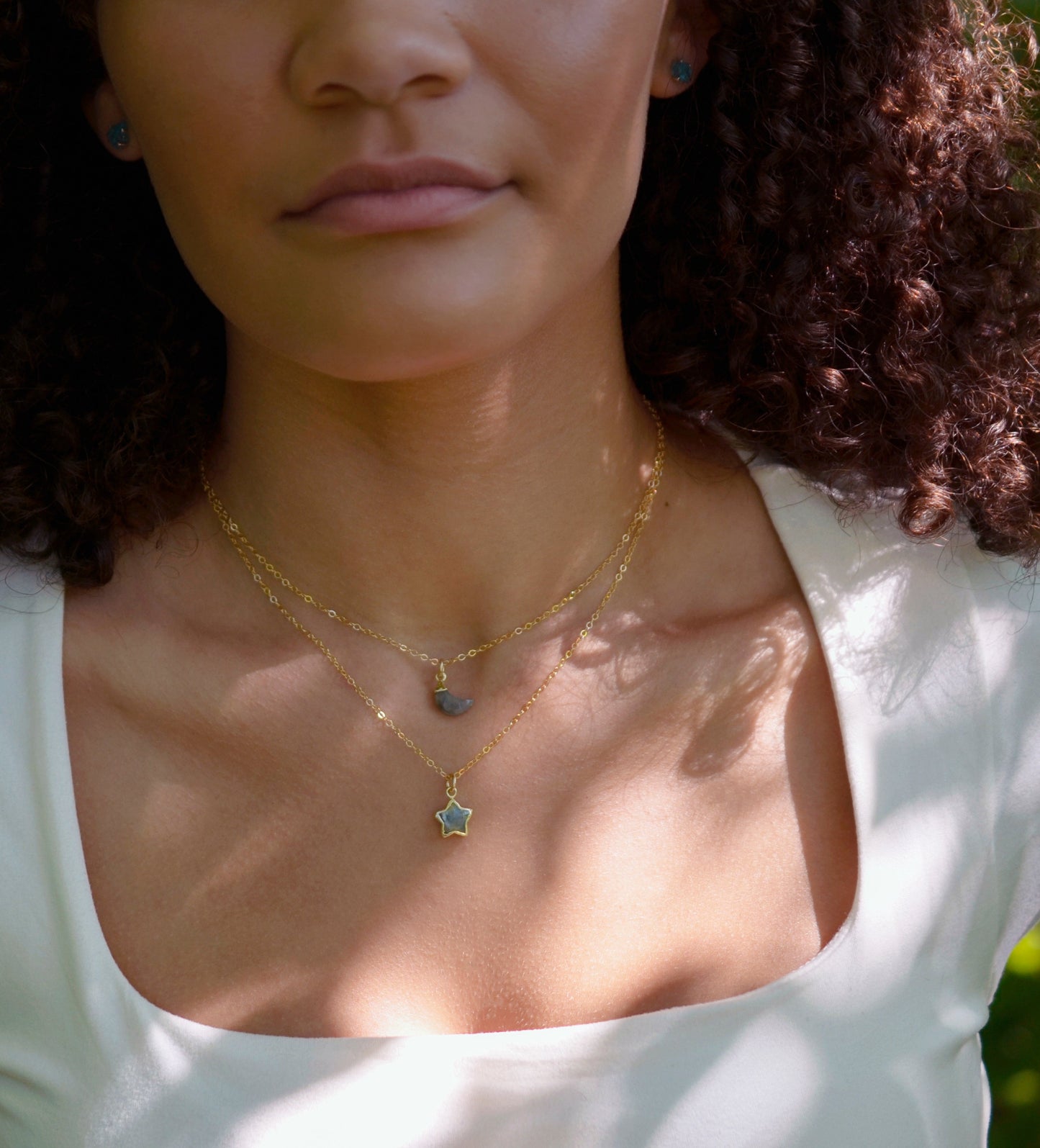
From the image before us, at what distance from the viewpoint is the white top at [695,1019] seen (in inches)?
63.0

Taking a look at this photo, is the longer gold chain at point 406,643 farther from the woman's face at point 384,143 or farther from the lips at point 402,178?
the lips at point 402,178

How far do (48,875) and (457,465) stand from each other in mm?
701

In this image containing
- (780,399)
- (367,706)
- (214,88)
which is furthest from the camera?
(780,399)

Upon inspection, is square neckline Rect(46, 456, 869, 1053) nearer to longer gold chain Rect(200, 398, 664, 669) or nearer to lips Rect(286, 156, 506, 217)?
longer gold chain Rect(200, 398, 664, 669)

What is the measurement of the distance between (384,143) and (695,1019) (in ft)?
3.36

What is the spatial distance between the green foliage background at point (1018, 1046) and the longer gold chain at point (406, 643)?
1143 mm

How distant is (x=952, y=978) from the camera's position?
1.79 metres

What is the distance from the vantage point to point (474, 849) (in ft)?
5.81

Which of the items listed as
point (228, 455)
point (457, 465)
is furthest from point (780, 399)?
point (228, 455)

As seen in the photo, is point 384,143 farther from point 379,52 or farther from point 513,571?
point 513,571

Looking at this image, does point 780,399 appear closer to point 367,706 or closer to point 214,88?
point 367,706

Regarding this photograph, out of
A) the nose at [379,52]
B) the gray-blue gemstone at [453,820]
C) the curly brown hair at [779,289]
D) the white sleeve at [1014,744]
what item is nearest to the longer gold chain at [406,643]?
the curly brown hair at [779,289]

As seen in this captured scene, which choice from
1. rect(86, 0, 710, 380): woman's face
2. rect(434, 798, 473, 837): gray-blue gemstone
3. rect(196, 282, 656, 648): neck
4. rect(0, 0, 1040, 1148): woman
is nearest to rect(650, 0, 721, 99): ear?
rect(0, 0, 1040, 1148): woman

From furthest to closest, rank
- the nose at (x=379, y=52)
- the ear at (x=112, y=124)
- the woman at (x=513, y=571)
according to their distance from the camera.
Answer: the ear at (x=112, y=124) → the woman at (x=513, y=571) → the nose at (x=379, y=52)
